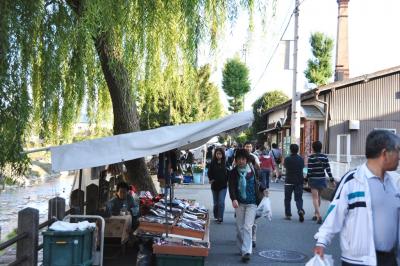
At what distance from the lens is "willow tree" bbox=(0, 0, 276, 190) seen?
6543 mm

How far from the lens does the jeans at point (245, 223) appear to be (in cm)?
776

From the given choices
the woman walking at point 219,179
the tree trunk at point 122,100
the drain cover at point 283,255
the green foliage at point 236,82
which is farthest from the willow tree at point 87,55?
the green foliage at point 236,82

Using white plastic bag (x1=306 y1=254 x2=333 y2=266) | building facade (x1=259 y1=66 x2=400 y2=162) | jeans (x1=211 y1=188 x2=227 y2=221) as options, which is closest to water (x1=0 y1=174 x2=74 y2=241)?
jeans (x1=211 y1=188 x2=227 y2=221)

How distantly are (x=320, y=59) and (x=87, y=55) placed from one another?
3168 centimetres

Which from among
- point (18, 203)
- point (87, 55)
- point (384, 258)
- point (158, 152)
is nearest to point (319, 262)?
point (384, 258)

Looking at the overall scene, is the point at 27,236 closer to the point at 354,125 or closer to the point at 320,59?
the point at 354,125

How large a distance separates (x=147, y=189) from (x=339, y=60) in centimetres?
2531

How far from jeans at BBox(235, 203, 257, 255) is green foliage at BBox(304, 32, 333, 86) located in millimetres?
31581

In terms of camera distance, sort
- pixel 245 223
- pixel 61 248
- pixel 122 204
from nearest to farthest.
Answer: pixel 61 248
pixel 245 223
pixel 122 204

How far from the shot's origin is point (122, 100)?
36.5ft

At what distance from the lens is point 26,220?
6105 mm

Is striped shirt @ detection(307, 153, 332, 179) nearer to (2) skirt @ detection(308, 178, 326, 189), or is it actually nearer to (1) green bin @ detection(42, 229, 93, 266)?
(2) skirt @ detection(308, 178, 326, 189)

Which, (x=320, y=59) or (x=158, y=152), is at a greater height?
(x=320, y=59)

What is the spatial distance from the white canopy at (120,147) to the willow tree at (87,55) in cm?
58
